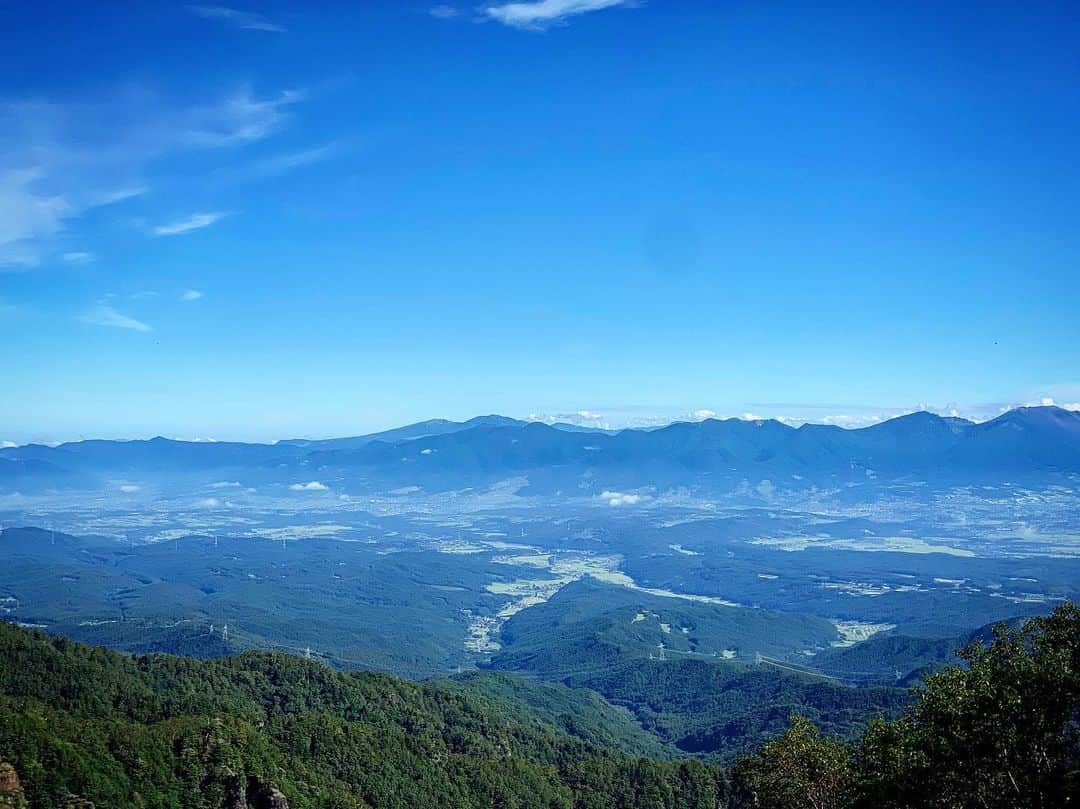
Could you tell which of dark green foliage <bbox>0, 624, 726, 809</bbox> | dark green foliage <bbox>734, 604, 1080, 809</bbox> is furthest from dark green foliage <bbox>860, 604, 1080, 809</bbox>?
dark green foliage <bbox>0, 624, 726, 809</bbox>

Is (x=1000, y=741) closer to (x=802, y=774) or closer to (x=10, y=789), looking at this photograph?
(x=802, y=774)

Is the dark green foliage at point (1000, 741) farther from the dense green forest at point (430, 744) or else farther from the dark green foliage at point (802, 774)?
the dark green foliage at point (802, 774)

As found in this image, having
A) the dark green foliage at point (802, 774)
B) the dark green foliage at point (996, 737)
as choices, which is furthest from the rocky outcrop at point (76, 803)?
the dark green foliage at point (996, 737)

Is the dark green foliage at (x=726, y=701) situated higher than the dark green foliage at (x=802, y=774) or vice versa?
the dark green foliage at (x=802, y=774)

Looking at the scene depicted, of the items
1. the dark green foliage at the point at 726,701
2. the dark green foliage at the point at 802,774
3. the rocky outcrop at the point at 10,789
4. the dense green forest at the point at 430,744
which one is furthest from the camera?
the dark green foliage at the point at 726,701

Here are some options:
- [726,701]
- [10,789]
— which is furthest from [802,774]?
[726,701]

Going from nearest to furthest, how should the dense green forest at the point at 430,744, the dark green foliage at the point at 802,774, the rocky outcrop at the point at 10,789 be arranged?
the dense green forest at the point at 430,744
the dark green foliage at the point at 802,774
the rocky outcrop at the point at 10,789

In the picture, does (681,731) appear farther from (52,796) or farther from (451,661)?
(52,796)
